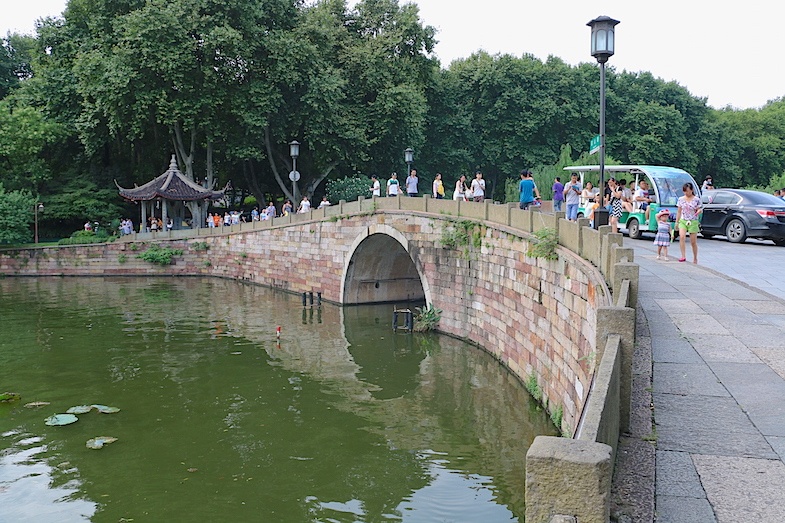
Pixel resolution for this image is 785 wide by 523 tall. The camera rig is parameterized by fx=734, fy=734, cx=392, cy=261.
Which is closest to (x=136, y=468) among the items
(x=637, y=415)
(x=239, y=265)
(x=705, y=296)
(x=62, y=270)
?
(x=637, y=415)

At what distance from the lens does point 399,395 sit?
14039 mm

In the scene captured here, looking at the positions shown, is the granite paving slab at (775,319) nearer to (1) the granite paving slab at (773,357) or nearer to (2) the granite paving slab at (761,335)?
(2) the granite paving slab at (761,335)

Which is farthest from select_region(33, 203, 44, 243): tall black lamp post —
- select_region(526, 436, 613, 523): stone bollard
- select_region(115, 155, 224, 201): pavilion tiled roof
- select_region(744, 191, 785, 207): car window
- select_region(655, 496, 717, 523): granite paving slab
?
select_region(526, 436, 613, 523): stone bollard

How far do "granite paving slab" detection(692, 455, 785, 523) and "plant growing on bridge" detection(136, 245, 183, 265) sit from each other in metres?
31.0

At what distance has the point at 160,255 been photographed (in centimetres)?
3331

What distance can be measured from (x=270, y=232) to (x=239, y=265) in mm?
3306

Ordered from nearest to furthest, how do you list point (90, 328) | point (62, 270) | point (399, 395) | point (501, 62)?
point (399, 395) → point (90, 328) → point (62, 270) → point (501, 62)

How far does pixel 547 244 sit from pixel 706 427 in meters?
7.37

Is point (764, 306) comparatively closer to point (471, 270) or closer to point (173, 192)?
point (471, 270)

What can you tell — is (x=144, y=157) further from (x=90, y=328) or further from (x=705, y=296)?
(x=705, y=296)

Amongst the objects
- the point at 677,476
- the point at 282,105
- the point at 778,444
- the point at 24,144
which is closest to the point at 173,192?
the point at 282,105

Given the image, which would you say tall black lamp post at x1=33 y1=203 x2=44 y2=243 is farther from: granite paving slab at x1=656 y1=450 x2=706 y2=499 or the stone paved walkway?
granite paving slab at x1=656 y1=450 x2=706 y2=499

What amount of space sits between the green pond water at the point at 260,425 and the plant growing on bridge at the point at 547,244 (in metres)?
2.60

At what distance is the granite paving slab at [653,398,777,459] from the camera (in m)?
4.94
